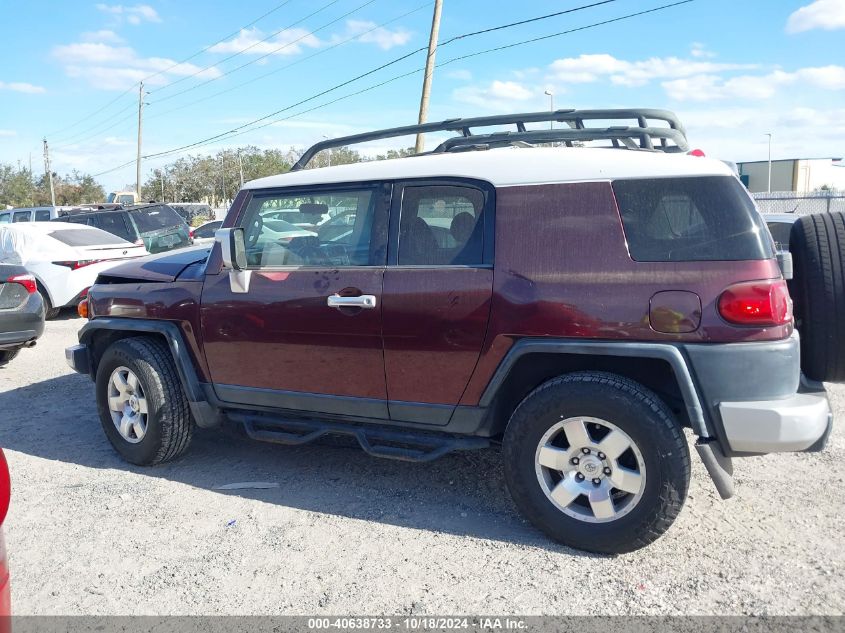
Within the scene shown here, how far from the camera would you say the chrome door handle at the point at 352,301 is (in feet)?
12.6

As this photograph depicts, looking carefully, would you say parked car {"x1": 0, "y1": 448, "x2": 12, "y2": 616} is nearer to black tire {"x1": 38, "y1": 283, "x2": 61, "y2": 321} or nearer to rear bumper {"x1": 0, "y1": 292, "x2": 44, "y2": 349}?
rear bumper {"x1": 0, "y1": 292, "x2": 44, "y2": 349}

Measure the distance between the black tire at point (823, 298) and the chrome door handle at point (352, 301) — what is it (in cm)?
217

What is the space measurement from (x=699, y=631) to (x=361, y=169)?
112 inches

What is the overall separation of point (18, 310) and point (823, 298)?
760 centimetres

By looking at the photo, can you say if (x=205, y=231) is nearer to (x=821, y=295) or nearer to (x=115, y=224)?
(x=115, y=224)

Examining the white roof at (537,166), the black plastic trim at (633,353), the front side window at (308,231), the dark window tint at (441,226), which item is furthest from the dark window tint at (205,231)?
the black plastic trim at (633,353)

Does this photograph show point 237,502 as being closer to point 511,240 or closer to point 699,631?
point 511,240

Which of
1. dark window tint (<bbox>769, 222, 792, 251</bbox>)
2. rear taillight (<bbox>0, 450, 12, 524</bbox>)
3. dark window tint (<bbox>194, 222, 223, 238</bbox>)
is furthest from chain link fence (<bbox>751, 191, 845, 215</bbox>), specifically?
rear taillight (<bbox>0, 450, 12, 524</bbox>)

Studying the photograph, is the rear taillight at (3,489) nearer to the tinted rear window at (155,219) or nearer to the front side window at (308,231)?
the front side window at (308,231)

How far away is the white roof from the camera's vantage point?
3.32 meters

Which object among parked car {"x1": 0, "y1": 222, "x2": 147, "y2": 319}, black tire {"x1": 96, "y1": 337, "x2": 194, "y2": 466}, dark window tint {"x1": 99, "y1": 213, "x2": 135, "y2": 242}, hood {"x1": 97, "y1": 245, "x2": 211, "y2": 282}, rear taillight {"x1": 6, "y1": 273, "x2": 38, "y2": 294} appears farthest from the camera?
dark window tint {"x1": 99, "y1": 213, "x2": 135, "y2": 242}

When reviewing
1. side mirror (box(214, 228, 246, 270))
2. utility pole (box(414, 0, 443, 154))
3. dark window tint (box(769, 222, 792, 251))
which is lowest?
side mirror (box(214, 228, 246, 270))

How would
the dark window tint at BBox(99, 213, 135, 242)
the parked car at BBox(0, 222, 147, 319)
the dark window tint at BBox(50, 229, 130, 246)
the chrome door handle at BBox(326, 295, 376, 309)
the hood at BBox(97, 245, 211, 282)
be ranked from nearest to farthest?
Result: the chrome door handle at BBox(326, 295, 376, 309) → the hood at BBox(97, 245, 211, 282) → the parked car at BBox(0, 222, 147, 319) → the dark window tint at BBox(50, 229, 130, 246) → the dark window tint at BBox(99, 213, 135, 242)

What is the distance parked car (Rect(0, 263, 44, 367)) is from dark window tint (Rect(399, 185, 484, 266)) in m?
5.70
